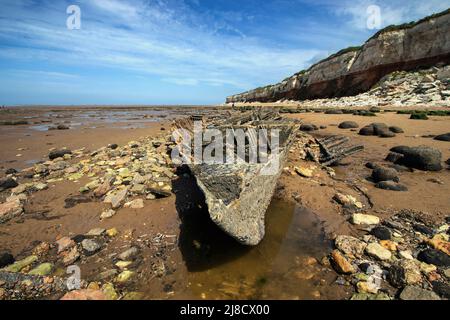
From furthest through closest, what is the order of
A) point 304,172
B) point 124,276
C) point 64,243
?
point 304,172 < point 64,243 < point 124,276

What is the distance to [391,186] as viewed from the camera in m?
5.47

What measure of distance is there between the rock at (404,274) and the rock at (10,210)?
20.9ft

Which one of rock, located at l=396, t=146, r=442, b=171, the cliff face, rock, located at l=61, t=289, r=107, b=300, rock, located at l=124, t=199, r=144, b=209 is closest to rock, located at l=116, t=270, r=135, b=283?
rock, located at l=61, t=289, r=107, b=300

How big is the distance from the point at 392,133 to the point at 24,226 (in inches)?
496

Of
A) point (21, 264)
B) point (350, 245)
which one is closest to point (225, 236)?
point (350, 245)

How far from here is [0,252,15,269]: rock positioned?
11.2 ft

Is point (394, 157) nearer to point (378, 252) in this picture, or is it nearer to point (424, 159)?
point (424, 159)

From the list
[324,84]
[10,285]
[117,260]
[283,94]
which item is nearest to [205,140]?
[117,260]

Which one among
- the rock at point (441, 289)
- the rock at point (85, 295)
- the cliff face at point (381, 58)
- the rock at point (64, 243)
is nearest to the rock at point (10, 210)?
the rock at point (64, 243)

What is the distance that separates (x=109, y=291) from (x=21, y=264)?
1548 millimetres

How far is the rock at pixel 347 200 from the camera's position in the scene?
4.96 m

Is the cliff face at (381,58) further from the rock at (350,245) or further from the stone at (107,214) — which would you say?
the stone at (107,214)

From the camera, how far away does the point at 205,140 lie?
788 centimetres
